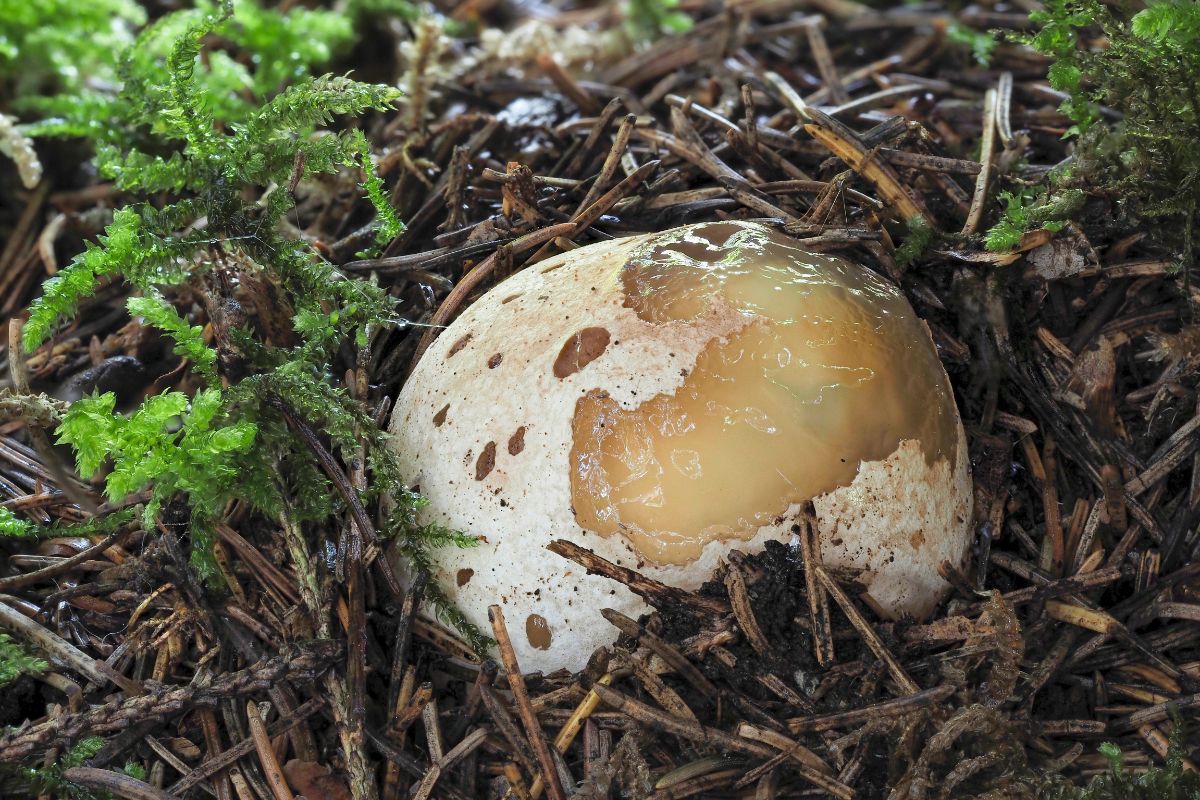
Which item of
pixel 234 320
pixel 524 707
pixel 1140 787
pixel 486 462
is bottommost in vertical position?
pixel 1140 787

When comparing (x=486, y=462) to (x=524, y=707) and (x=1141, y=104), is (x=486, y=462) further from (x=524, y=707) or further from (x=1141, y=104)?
(x=1141, y=104)

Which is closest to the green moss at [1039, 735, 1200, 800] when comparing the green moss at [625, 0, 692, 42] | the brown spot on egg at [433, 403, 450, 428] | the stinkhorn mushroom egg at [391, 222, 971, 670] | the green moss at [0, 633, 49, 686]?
the stinkhorn mushroom egg at [391, 222, 971, 670]

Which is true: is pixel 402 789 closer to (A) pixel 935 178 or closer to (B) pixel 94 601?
(B) pixel 94 601

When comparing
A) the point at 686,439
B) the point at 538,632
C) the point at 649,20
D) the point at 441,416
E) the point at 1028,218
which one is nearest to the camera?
the point at 686,439

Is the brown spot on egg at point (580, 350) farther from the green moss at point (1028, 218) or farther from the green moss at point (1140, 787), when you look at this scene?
the green moss at point (1140, 787)

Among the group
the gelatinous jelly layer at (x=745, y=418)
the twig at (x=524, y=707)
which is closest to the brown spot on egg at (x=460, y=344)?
the gelatinous jelly layer at (x=745, y=418)

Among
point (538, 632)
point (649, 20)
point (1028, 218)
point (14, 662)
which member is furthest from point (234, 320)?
point (649, 20)

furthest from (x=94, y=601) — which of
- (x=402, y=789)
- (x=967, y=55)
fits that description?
(x=967, y=55)

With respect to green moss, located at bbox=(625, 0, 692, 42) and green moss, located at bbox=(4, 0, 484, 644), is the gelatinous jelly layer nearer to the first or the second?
green moss, located at bbox=(4, 0, 484, 644)
